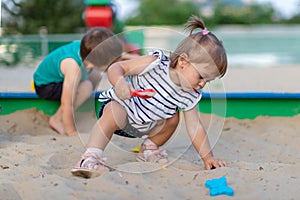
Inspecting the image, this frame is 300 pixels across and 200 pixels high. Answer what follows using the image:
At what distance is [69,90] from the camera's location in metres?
3.32

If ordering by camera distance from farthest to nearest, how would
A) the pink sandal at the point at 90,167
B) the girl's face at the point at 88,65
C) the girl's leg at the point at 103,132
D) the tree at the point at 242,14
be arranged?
the tree at the point at 242,14 → the girl's face at the point at 88,65 → the girl's leg at the point at 103,132 → the pink sandal at the point at 90,167

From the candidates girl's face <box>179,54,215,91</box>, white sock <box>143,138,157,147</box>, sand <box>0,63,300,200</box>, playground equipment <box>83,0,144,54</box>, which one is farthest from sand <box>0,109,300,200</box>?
playground equipment <box>83,0,144,54</box>

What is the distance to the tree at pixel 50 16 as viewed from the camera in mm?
10742

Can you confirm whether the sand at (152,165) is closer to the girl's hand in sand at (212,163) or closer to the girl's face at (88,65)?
the girl's hand in sand at (212,163)

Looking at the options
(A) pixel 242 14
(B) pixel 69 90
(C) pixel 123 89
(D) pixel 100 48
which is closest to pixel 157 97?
(C) pixel 123 89

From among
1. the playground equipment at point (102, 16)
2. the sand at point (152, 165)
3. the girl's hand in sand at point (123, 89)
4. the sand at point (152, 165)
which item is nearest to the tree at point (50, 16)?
the playground equipment at point (102, 16)

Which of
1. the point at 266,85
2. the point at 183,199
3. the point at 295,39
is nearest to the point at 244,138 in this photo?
the point at 183,199

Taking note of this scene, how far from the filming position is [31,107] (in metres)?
3.60

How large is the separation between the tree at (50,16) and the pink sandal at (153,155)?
8.22m

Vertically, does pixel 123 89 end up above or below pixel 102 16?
above

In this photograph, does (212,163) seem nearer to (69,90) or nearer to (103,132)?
(103,132)

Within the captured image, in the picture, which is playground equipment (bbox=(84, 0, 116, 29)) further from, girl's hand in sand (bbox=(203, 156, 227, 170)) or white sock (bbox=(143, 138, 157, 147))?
girl's hand in sand (bbox=(203, 156, 227, 170))

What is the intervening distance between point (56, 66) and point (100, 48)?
581 millimetres

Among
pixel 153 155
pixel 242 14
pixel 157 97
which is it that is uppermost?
pixel 157 97
